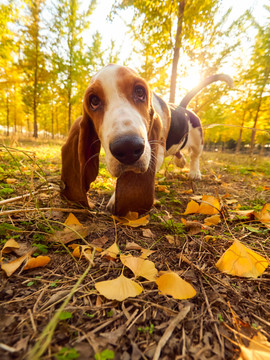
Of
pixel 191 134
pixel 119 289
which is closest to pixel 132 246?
pixel 119 289

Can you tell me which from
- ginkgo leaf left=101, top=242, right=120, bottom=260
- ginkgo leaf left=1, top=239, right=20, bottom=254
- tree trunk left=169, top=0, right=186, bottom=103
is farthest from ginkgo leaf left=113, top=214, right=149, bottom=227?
tree trunk left=169, top=0, right=186, bottom=103

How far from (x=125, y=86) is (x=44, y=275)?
55.1 inches

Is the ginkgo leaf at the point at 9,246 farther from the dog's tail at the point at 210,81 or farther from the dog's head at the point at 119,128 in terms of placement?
the dog's tail at the point at 210,81

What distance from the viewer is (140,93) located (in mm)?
1632

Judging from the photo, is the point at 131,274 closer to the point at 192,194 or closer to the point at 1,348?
the point at 1,348

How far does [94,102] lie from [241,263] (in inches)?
61.1

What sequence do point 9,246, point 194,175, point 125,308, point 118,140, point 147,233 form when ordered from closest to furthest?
point 125,308, point 9,246, point 118,140, point 147,233, point 194,175

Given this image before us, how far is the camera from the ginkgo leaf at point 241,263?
2.99ft

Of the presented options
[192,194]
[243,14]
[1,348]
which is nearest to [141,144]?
[1,348]

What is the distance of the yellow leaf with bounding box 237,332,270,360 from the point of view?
538 mm

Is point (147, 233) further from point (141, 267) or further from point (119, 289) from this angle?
point (119, 289)

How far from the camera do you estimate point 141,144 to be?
1.15 metres

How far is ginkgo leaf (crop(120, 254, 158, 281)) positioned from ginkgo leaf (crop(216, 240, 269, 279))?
362 millimetres

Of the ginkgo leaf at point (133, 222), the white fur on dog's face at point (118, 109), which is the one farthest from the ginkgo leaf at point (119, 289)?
the white fur on dog's face at point (118, 109)
